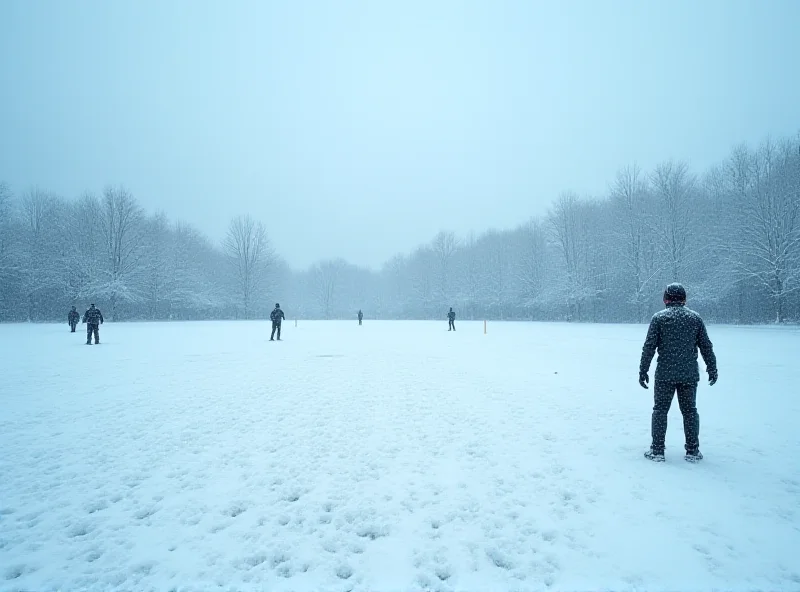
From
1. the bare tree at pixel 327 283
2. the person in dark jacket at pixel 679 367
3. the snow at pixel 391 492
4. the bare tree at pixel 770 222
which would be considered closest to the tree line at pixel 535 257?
the bare tree at pixel 770 222

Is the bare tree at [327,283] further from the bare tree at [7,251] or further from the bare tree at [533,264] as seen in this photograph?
the bare tree at [7,251]

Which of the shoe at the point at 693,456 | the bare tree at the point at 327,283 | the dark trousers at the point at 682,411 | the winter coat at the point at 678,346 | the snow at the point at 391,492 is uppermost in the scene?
the bare tree at the point at 327,283

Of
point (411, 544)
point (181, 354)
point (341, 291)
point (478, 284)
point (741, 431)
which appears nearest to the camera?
point (411, 544)

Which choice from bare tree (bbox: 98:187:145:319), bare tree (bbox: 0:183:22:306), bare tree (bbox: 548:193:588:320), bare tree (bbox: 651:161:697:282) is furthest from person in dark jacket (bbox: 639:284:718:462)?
bare tree (bbox: 0:183:22:306)

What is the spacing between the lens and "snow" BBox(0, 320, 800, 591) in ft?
10.3

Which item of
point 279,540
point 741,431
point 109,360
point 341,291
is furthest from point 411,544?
point 341,291

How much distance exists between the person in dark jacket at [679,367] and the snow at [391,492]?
0.41 meters

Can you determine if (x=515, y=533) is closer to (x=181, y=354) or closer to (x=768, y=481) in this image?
(x=768, y=481)

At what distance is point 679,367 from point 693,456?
1241 mm

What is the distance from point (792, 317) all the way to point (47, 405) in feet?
161

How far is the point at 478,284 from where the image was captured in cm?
7081

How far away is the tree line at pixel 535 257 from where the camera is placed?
3509 cm

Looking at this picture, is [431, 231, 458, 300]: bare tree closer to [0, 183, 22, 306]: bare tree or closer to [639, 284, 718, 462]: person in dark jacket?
[0, 183, 22, 306]: bare tree

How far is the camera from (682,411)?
16.7 feet
